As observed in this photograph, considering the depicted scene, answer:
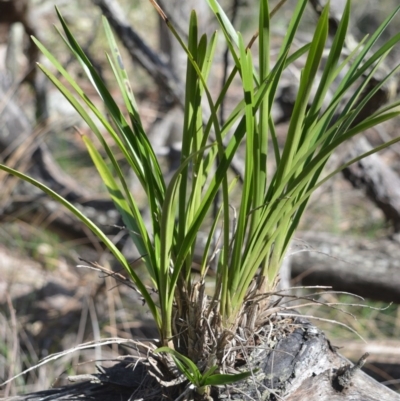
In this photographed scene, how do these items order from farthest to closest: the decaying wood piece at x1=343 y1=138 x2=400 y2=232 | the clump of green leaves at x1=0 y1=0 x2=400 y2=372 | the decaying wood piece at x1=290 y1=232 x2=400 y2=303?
the decaying wood piece at x1=343 y1=138 x2=400 y2=232 < the decaying wood piece at x1=290 y1=232 x2=400 y2=303 < the clump of green leaves at x1=0 y1=0 x2=400 y2=372

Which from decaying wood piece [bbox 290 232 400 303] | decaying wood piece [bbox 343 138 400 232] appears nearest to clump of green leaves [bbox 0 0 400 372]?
decaying wood piece [bbox 290 232 400 303]

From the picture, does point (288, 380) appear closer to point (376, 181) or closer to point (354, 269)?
point (354, 269)

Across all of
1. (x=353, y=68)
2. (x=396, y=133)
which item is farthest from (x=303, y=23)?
(x=353, y=68)

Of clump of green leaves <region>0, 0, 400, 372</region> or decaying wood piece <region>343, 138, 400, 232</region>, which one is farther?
decaying wood piece <region>343, 138, 400, 232</region>

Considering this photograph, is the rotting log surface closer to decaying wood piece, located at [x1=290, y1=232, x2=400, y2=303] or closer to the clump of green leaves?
the clump of green leaves

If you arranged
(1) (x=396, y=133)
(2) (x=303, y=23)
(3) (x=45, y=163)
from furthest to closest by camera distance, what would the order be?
(2) (x=303, y=23)
(1) (x=396, y=133)
(3) (x=45, y=163)

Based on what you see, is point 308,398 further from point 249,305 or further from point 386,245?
point 386,245

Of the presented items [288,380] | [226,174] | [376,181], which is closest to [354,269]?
[376,181]

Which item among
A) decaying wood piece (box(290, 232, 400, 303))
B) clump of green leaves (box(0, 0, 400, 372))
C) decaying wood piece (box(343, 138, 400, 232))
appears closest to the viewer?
clump of green leaves (box(0, 0, 400, 372))
